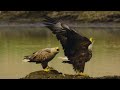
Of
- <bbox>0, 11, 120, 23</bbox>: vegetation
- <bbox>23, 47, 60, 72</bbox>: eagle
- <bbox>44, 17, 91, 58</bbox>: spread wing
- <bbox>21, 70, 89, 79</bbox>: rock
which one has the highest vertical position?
<bbox>0, 11, 120, 23</bbox>: vegetation

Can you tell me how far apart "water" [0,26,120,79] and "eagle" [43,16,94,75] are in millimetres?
60

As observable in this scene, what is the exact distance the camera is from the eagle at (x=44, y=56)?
5.62 m

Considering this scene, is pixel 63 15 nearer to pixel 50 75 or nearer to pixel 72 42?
pixel 72 42

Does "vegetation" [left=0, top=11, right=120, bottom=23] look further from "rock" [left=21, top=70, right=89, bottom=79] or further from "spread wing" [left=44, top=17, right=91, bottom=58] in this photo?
"rock" [left=21, top=70, right=89, bottom=79]

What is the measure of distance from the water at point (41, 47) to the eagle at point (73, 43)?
6 centimetres

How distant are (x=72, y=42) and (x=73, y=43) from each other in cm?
2

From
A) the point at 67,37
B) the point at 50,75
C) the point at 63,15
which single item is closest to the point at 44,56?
the point at 50,75

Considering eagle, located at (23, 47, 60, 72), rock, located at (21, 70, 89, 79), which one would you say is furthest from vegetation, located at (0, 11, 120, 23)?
rock, located at (21, 70, 89, 79)

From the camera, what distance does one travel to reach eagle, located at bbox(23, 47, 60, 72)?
5.62 meters

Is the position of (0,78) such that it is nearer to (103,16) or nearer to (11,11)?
(11,11)

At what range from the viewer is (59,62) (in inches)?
221

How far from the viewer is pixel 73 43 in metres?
5.73
